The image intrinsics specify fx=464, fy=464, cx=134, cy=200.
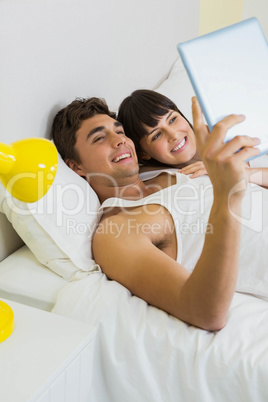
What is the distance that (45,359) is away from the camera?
0.83 meters

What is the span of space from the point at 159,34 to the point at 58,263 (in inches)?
55.1

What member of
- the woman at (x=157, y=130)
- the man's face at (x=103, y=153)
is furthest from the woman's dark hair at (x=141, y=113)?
the man's face at (x=103, y=153)

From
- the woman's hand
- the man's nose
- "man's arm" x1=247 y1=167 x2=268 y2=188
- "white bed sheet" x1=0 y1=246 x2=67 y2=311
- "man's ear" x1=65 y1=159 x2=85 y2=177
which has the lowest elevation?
"white bed sheet" x1=0 y1=246 x2=67 y2=311

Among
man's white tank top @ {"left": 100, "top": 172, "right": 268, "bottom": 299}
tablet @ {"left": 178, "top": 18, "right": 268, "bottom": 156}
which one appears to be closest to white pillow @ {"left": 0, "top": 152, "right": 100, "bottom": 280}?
man's white tank top @ {"left": 100, "top": 172, "right": 268, "bottom": 299}

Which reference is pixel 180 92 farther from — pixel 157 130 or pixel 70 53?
pixel 70 53

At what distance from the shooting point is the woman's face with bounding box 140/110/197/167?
5.12ft

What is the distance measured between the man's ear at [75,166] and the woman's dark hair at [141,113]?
25 centimetres

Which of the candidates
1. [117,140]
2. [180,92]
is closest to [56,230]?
[117,140]

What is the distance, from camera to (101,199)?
1.48m

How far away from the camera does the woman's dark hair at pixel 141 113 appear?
158 cm

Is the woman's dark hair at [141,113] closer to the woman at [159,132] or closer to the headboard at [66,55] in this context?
the woman at [159,132]

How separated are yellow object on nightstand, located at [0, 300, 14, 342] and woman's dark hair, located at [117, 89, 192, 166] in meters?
0.86

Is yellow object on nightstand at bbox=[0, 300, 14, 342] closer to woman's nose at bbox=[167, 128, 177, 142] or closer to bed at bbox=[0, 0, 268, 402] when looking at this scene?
bed at bbox=[0, 0, 268, 402]

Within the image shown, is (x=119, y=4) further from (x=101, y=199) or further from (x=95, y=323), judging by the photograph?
(x=95, y=323)
